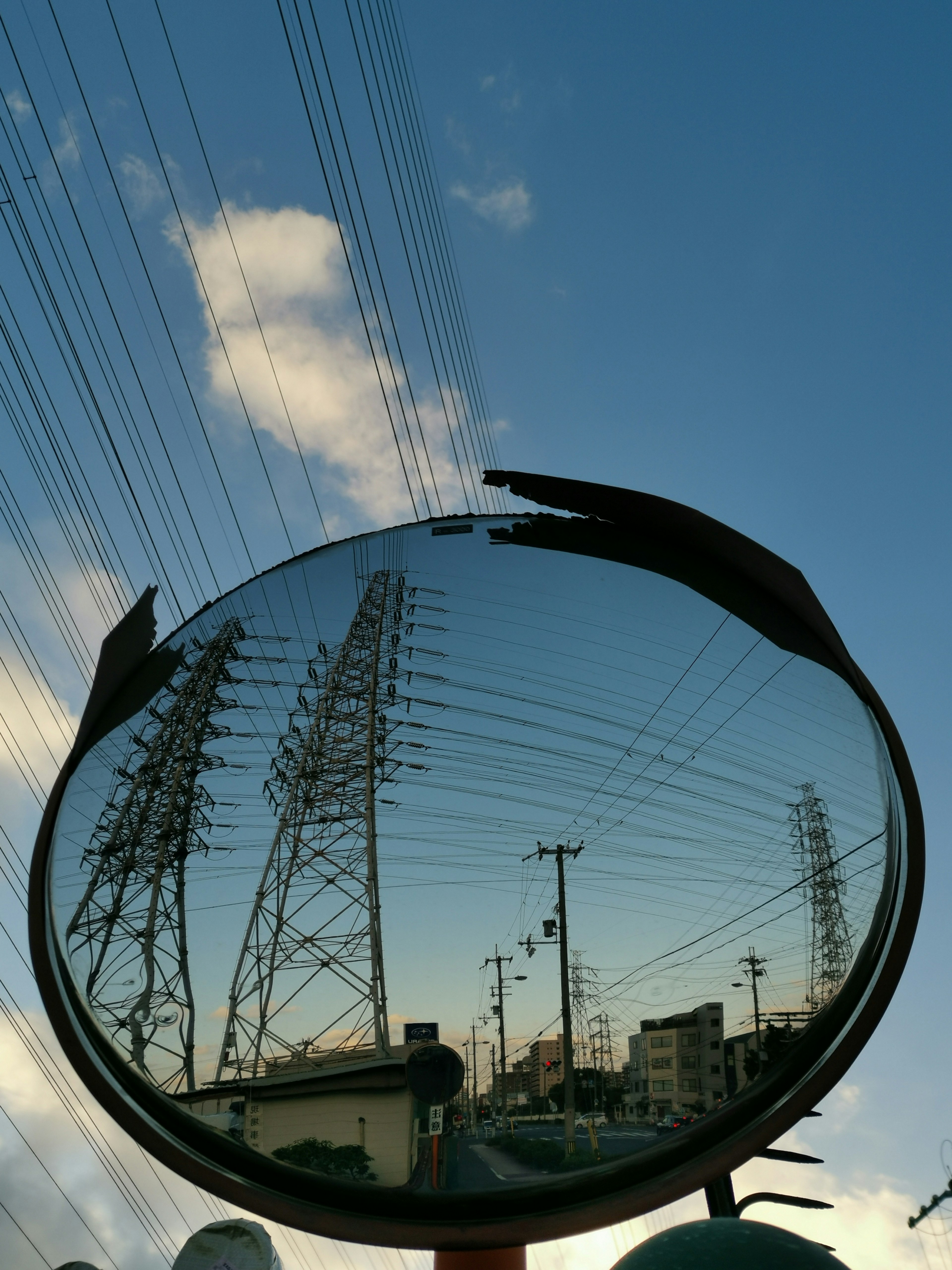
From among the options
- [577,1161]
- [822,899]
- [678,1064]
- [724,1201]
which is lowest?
[724,1201]

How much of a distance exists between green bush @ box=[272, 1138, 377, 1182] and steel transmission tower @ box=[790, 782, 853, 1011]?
26.8 inches

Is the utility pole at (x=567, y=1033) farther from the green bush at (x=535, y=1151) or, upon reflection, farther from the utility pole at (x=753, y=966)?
the utility pole at (x=753, y=966)

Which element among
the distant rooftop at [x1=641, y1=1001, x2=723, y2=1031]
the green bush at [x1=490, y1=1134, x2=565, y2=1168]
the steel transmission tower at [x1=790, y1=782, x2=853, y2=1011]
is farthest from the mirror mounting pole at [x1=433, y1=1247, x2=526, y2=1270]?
the steel transmission tower at [x1=790, y1=782, x2=853, y2=1011]

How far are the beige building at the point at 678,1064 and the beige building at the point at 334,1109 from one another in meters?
0.31

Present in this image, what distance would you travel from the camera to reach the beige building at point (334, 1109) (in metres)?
1.16

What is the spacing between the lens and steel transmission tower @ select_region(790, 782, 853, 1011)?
3.85ft

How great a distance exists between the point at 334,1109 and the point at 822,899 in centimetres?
76

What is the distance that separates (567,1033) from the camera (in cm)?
115

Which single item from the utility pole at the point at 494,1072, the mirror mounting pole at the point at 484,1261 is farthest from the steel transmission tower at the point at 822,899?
the mirror mounting pole at the point at 484,1261

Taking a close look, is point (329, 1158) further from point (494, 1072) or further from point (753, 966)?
point (753, 966)

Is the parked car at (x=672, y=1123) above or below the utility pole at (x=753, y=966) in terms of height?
below

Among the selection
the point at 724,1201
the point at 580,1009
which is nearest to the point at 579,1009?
the point at 580,1009

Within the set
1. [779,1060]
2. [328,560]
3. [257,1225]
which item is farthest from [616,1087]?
[257,1225]

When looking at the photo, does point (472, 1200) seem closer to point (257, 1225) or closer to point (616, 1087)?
point (616, 1087)
